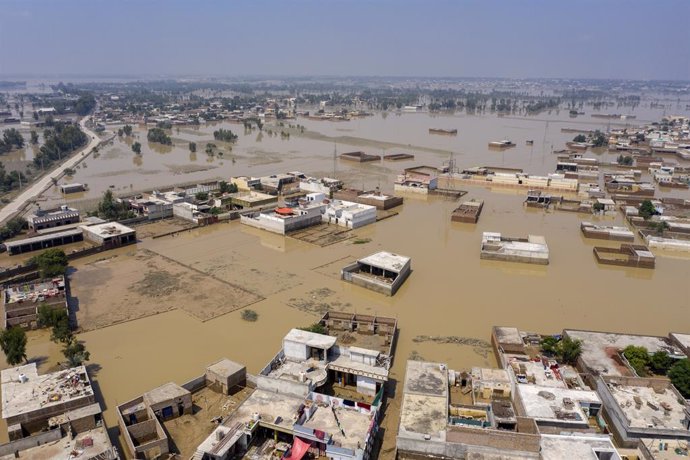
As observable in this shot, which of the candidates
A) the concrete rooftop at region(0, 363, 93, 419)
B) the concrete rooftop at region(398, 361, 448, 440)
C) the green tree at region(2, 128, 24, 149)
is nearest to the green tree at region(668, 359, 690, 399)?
the concrete rooftop at region(398, 361, 448, 440)

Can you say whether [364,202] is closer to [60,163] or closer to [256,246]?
[256,246]

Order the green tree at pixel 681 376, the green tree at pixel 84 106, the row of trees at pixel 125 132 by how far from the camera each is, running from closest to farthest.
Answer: the green tree at pixel 681 376 → the row of trees at pixel 125 132 → the green tree at pixel 84 106

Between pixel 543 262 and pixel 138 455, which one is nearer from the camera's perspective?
pixel 138 455

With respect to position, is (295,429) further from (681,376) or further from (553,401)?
(681,376)

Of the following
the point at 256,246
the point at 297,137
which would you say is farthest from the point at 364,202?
the point at 297,137

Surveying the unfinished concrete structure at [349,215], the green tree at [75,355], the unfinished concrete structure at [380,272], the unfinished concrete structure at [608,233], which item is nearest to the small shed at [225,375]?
the green tree at [75,355]

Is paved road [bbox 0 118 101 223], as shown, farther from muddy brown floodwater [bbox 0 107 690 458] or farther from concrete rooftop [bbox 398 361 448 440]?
concrete rooftop [bbox 398 361 448 440]

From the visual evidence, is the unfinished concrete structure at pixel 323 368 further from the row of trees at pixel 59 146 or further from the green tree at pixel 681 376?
the row of trees at pixel 59 146
